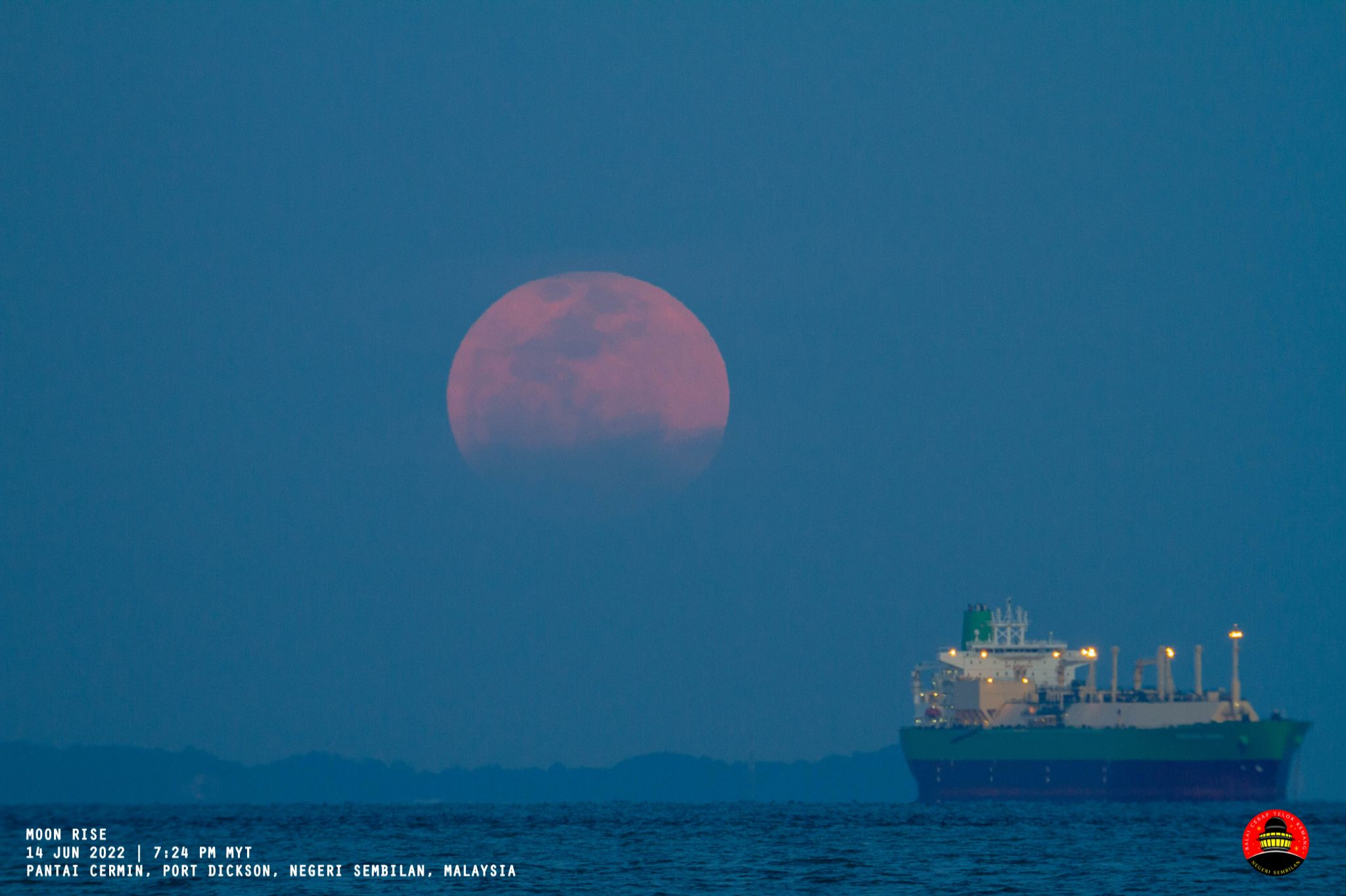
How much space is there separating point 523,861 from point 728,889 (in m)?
12.8

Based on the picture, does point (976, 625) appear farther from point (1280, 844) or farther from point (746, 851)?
point (1280, 844)

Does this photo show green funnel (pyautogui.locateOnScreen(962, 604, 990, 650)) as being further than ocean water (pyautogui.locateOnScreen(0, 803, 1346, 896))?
Yes

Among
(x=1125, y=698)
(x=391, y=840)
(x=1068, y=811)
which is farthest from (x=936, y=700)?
(x=391, y=840)

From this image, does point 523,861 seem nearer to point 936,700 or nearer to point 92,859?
point 92,859

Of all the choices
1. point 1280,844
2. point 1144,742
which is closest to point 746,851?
point 1280,844

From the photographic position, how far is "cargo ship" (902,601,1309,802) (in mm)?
117000

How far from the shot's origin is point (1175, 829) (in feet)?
267

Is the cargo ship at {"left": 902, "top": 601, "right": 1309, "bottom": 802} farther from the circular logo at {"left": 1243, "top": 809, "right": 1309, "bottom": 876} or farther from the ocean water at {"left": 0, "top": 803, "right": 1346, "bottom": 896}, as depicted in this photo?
the circular logo at {"left": 1243, "top": 809, "right": 1309, "bottom": 876}

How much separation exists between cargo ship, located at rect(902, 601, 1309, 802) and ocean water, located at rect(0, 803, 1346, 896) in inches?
195

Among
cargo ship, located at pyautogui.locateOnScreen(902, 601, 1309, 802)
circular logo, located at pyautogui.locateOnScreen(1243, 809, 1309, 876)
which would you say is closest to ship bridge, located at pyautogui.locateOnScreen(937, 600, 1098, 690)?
cargo ship, located at pyautogui.locateOnScreen(902, 601, 1309, 802)

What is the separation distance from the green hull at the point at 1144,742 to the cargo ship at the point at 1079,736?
0.06 metres

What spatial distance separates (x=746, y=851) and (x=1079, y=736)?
58155mm

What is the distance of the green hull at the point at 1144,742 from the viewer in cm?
11631

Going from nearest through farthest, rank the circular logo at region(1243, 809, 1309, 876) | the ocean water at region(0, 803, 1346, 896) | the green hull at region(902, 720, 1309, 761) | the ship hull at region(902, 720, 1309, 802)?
the circular logo at region(1243, 809, 1309, 876) < the ocean water at region(0, 803, 1346, 896) < the green hull at region(902, 720, 1309, 761) < the ship hull at region(902, 720, 1309, 802)
